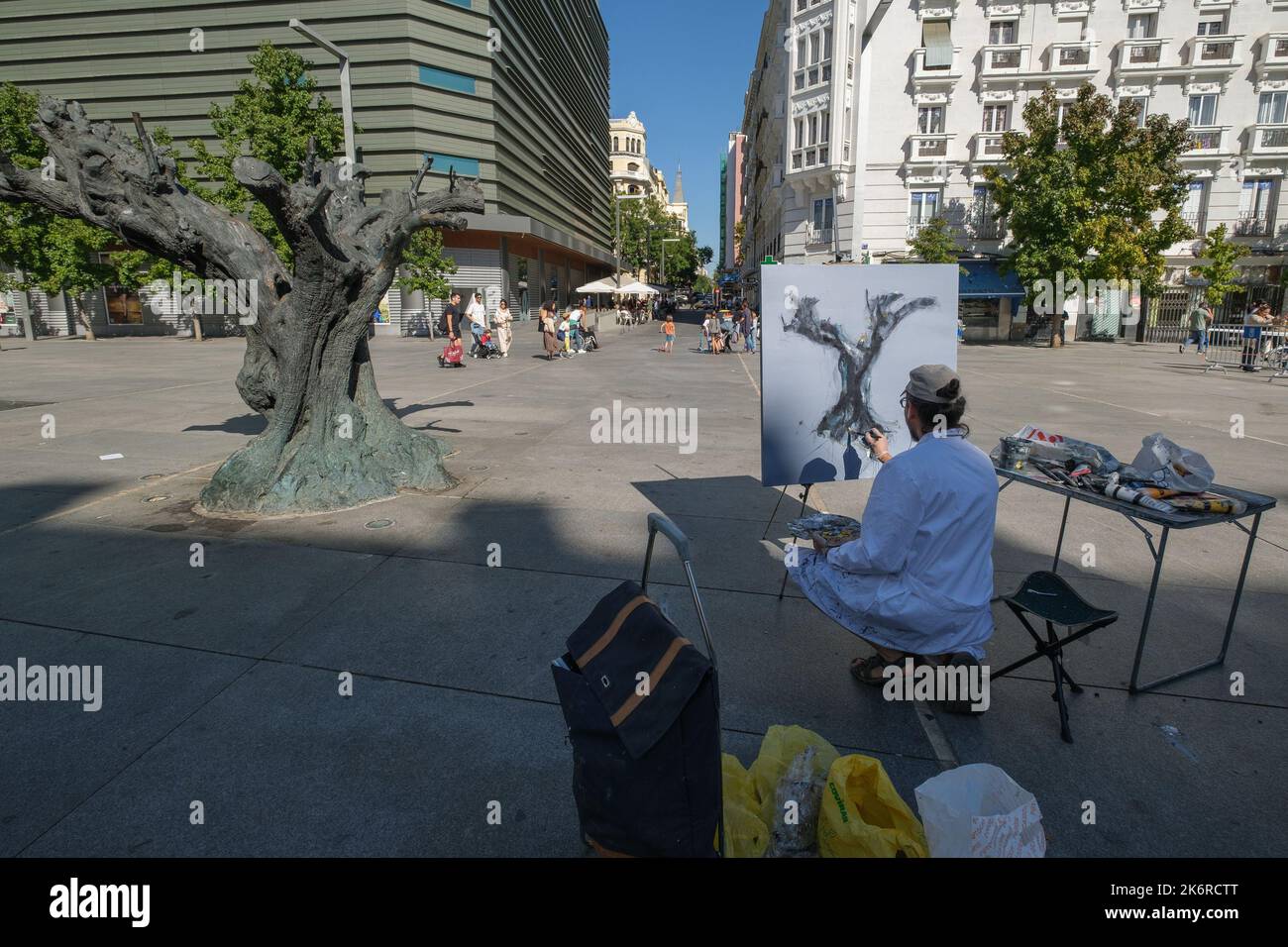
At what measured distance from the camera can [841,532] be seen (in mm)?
4195

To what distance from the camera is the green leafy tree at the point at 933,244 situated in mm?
33312

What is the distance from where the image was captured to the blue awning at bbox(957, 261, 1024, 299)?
115 ft

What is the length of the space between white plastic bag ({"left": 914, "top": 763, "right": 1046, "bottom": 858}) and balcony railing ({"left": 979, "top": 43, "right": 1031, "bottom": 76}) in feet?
134

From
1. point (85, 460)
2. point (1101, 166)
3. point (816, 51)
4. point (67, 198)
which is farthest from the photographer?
point (816, 51)

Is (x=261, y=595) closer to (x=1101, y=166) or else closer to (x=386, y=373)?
(x=386, y=373)

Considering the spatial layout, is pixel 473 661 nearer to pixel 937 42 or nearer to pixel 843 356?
pixel 843 356

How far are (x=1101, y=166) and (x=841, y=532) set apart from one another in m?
→ 31.1

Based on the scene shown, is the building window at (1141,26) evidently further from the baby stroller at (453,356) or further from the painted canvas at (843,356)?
the painted canvas at (843,356)

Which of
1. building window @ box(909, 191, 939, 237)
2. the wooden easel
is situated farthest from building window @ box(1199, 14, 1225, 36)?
the wooden easel

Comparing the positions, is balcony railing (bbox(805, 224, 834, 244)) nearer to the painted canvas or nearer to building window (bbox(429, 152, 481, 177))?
building window (bbox(429, 152, 481, 177))

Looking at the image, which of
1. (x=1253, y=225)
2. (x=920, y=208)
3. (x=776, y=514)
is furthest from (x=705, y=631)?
(x=1253, y=225)

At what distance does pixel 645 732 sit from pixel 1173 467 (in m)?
3.67

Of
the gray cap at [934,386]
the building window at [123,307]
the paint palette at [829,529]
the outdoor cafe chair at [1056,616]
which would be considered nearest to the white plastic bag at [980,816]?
the outdoor cafe chair at [1056,616]
